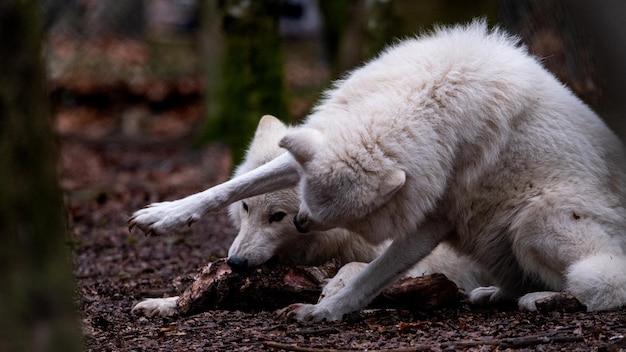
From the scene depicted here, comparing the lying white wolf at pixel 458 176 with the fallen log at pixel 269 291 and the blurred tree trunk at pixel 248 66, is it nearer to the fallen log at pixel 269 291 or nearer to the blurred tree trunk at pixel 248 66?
the fallen log at pixel 269 291

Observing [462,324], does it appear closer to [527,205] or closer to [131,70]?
[527,205]

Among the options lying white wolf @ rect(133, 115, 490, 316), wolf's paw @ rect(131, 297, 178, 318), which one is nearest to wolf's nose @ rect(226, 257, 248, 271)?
lying white wolf @ rect(133, 115, 490, 316)

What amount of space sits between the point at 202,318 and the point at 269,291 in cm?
48

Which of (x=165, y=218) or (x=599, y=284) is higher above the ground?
(x=165, y=218)

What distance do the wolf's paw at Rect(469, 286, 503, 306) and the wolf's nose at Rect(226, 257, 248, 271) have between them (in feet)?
4.86

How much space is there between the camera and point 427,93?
505 cm

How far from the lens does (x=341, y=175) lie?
15.4 feet

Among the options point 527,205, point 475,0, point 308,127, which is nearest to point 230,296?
point 308,127

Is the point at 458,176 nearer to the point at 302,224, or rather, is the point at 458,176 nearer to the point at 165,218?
the point at 302,224

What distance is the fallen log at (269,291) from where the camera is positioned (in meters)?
5.30

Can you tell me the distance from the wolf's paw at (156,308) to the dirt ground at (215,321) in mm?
66

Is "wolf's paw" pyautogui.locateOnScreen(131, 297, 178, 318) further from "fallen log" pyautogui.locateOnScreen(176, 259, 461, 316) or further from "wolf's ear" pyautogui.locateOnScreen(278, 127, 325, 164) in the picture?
"wolf's ear" pyautogui.locateOnScreen(278, 127, 325, 164)

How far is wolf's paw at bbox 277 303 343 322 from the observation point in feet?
16.5

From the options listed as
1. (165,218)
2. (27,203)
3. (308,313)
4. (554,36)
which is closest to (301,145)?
(165,218)
